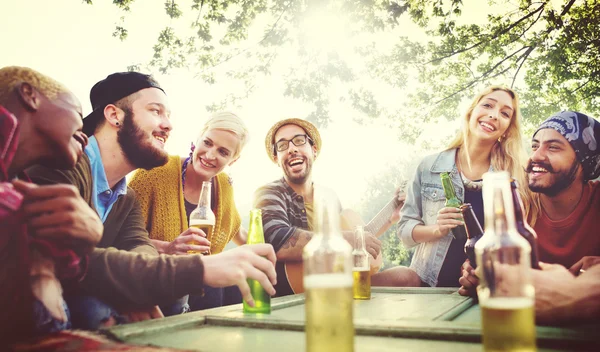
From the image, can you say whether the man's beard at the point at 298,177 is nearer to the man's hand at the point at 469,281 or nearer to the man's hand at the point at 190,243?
the man's hand at the point at 190,243

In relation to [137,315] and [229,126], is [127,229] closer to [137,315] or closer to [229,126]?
[137,315]

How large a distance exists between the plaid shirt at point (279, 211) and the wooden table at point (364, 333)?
1.77 m

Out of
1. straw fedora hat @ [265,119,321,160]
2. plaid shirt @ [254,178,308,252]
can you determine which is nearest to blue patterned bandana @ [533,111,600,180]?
straw fedora hat @ [265,119,321,160]

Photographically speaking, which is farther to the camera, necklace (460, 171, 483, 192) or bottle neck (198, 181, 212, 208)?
necklace (460, 171, 483, 192)

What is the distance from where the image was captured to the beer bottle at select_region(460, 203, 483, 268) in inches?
76.4

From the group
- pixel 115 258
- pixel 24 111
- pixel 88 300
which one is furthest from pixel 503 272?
pixel 24 111

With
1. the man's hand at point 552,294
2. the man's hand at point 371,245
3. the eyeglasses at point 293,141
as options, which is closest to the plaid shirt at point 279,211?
the eyeglasses at point 293,141

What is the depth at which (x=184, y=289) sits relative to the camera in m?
1.45

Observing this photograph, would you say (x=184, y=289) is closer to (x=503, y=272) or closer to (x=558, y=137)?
(x=503, y=272)

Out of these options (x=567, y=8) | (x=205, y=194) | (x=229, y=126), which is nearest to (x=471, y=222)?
(x=205, y=194)

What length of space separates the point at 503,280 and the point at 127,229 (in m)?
1.99

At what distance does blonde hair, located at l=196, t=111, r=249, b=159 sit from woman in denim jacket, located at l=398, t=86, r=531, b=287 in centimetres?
162

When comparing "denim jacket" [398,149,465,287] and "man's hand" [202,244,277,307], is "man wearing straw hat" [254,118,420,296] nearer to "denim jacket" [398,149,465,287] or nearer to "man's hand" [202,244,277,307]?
"denim jacket" [398,149,465,287]

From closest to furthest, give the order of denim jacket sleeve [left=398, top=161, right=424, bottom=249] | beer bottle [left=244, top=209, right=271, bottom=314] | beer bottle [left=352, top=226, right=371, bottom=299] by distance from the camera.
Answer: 1. beer bottle [left=244, top=209, right=271, bottom=314]
2. beer bottle [left=352, top=226, right=371, bottom=299]
3. denim jacket sleeve [left=398, top=161, right=424, bottom=249]
